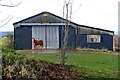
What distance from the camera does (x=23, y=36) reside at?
40.6 metres

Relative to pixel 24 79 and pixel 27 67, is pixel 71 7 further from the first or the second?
pixel 24 79

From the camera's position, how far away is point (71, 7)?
1402 cm

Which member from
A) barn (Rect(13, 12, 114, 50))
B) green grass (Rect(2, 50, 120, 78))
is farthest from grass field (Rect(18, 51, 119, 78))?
barn (Rect(13, 12, 114, 50))

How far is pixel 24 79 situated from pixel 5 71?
703 mm

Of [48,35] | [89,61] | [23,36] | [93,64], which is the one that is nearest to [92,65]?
[93,64]

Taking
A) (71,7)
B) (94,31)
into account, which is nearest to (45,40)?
(94,31)

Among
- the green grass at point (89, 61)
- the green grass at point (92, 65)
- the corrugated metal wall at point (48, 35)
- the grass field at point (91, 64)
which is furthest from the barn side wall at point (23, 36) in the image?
the green grass at point (92, 65)

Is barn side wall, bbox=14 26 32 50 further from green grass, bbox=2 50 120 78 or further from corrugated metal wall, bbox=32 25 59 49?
green grass, bbox=2 50 120 78

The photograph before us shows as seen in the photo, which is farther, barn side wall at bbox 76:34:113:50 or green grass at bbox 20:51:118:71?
barn side wall at bbox 76:34:113:50

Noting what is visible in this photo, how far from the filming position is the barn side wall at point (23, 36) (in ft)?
132

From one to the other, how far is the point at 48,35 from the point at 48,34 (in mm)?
129

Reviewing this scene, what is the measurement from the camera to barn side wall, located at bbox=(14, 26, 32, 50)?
40344mm

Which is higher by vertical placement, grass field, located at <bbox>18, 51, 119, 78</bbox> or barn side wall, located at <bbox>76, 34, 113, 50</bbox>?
barn side wall, located at <bbox>76, 34, 113, 50</bbox>

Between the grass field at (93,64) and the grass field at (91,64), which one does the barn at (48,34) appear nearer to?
the grass field at (91,64)
